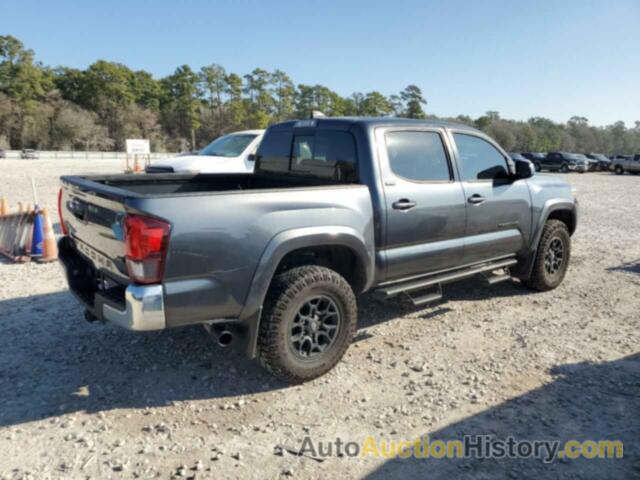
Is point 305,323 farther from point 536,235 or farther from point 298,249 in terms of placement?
point 536,235

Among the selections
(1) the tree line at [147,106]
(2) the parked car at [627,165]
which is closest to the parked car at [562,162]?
(2) the parked car at [627,165]

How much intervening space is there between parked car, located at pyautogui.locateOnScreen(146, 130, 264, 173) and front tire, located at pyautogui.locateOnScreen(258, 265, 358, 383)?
231 inches

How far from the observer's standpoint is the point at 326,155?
416cm

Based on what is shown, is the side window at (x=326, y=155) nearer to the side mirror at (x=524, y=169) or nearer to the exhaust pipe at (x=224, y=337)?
the exhaust pipe at (x=224, y=337)

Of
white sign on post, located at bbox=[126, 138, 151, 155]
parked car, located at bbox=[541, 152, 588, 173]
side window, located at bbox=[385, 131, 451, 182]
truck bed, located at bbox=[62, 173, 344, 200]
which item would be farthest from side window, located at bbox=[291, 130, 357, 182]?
parked car, located at bbox=[541, 152, 588, 173]

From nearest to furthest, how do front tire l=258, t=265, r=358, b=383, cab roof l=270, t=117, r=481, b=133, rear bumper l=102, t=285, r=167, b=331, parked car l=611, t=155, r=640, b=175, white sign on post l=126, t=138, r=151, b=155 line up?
rear bumper l=102, t=285, r=167, b=331, front tire l=258, t=265, r=358, b=383, cab roof l=270, t=117, r=481, b=133, white sign on post l=126, t=138, r=151, b=155, parked car l=611, t=155, r=640, b=175

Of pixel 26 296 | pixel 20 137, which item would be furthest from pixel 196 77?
pixel 26 296

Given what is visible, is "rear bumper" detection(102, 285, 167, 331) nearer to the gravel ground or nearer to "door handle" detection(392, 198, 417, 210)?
the gravel ground

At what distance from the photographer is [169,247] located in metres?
2.79

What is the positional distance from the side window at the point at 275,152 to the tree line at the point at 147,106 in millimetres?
67741

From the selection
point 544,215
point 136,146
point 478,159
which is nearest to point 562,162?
point 136,146

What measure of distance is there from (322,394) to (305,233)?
118 cm

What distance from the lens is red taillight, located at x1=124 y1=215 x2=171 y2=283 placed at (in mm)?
2754

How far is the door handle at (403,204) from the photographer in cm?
388
